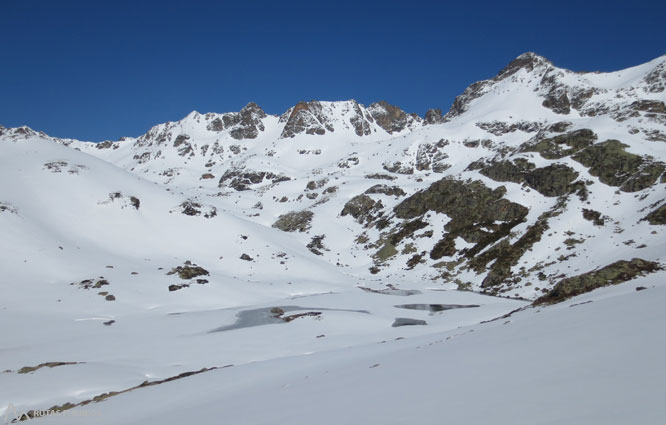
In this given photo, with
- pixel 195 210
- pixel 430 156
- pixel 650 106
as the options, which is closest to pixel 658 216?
pixel 650 106

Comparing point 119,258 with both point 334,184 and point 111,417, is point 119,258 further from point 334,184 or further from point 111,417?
point 334,184

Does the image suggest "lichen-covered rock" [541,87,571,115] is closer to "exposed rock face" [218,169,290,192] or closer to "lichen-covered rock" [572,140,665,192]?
"lichen-covered rock" [572,140,665,192]

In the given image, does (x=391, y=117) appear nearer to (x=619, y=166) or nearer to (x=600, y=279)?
(x=619, y=166)

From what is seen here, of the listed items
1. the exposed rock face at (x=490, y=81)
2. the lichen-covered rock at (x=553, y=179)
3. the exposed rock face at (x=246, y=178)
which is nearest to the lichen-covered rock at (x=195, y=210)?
the lichen-covered rock at (x=553, y=179)

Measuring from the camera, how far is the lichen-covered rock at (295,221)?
7600 centimetres

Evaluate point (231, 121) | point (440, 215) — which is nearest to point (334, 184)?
point (440, 215)

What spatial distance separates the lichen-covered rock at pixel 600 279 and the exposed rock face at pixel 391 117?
532 ft

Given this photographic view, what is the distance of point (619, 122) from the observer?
2616 inches

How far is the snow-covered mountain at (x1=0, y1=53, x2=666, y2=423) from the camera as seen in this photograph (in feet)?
57.3

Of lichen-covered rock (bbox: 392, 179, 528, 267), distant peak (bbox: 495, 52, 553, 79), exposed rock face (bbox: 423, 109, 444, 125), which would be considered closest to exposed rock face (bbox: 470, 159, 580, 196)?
lichen-covered rock (bbox: 392, 179, 528, 267)

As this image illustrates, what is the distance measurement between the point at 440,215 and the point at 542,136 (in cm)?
2887

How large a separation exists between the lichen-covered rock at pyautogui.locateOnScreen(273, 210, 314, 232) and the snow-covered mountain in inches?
17.9

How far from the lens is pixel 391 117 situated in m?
183

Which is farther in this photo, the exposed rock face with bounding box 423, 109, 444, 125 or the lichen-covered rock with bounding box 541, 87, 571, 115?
the exposed rock face with bounding box 423, 109, 444, 125
